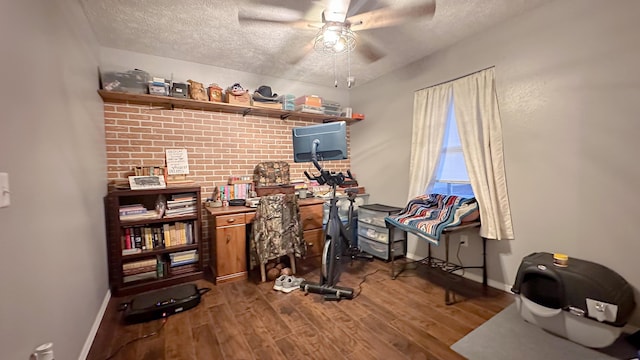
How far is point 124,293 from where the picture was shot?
8.09 feet

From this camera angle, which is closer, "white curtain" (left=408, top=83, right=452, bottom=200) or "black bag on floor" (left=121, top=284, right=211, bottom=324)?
"black bag on floor" (left=121, top=284, right=211, bottom=324)

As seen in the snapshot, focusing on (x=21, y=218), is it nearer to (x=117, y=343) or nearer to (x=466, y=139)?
(x=117, y=343)

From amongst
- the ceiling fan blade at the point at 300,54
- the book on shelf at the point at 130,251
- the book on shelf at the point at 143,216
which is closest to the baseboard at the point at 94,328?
the book on shelf at the point at 130,251

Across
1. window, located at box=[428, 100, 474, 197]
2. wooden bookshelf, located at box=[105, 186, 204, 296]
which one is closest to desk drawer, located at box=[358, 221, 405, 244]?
window, located at box=[428, 100, 474, 197]

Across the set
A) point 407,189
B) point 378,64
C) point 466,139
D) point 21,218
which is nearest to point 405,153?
point 407,189

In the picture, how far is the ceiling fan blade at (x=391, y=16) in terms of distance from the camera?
1786 millimetres

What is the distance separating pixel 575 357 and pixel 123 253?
3756 millimetres

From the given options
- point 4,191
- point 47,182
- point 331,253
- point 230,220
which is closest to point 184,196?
point 230,220

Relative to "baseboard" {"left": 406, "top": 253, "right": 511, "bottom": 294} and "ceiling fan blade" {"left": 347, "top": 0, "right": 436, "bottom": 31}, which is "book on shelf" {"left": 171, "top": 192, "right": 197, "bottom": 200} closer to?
"ceiling fan blade" {"left": 347, "top": 0, "right": 436, "bottom": 31}

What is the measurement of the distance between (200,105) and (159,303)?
217cm

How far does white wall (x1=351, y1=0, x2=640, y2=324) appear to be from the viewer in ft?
5.90

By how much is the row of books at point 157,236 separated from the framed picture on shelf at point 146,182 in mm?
430

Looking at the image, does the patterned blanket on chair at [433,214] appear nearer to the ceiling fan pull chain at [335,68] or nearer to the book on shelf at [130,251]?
the ceiling fan pull chain at [335,68]

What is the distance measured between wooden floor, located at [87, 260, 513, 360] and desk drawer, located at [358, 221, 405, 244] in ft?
2.20
